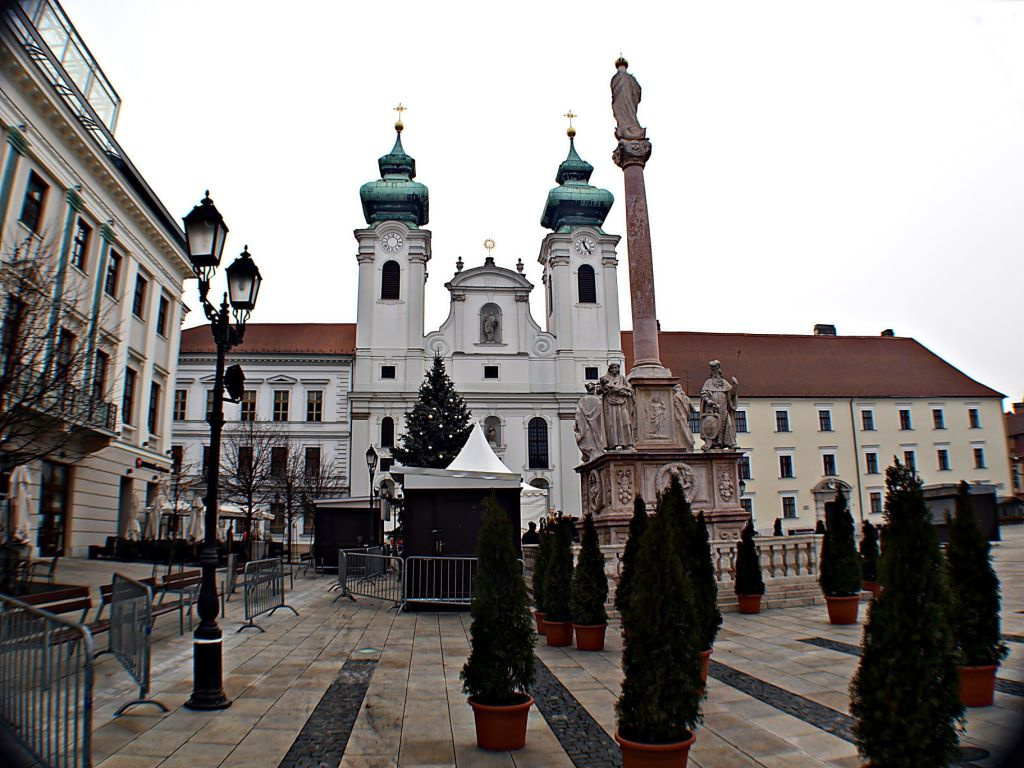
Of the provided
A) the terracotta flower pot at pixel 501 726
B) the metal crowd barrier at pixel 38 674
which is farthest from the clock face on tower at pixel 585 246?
the metal crowd barrier at pixel 38 674

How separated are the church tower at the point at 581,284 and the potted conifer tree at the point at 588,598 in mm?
41588

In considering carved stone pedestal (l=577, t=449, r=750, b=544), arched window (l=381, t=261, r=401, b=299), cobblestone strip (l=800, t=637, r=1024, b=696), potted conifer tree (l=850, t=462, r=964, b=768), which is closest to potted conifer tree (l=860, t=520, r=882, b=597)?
carved stone pedestal (l=577, t=449, r=750, b=544)

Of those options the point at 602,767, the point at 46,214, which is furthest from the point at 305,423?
the point at 602,767

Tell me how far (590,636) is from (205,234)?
6761 mm

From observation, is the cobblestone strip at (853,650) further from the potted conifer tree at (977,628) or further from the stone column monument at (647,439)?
the stone column monument at (647,439)

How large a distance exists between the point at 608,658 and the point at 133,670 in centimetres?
533

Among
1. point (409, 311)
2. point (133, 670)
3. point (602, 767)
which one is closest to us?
point (602, 767)

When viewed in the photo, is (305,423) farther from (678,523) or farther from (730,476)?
(678,523)

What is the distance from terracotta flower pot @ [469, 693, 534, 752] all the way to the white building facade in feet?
41.3

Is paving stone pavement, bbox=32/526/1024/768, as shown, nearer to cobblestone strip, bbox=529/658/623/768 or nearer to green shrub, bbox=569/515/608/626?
cobblestone strip, bbox=529/658/623/768

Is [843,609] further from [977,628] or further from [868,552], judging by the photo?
[977,628]

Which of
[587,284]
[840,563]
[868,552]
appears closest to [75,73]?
[840,563]

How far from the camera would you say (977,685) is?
6.37m

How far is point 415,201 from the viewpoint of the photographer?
5416 centimetres
